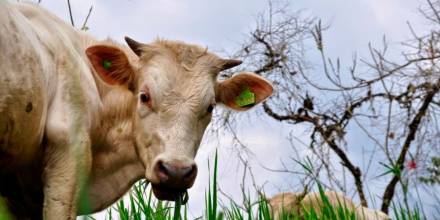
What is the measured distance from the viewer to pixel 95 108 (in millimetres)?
5336

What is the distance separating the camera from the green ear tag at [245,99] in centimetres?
625

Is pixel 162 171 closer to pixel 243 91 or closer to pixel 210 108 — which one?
pixel 210 108

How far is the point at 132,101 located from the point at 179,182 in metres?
1.22

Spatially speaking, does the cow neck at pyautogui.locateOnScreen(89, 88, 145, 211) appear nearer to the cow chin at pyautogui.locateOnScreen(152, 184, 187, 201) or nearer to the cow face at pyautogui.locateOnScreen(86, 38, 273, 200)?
the cow face at pyautogui.locateOnScreen(86, 38, 273, 200)

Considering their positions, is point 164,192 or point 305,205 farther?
point 305,205

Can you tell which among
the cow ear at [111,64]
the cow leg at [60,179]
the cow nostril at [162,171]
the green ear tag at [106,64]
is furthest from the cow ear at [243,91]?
the cow leg at [60,179]

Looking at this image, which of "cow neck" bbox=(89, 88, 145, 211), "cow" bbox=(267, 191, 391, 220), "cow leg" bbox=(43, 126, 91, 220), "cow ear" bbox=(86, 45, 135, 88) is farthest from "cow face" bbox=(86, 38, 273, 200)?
"cow" bbox=(267, 191, 391, 220)

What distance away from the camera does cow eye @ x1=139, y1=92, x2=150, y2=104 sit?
5430 mm

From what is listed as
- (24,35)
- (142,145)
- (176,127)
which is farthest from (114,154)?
(24,35)

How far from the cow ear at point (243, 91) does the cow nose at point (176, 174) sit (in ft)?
4.42

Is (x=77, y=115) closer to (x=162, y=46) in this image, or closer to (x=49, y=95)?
(x=49, y=95)

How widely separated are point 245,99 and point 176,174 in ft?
5.59

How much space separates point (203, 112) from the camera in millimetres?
5406

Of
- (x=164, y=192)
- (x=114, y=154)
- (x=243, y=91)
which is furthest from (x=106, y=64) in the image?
(x=164, y=192)
